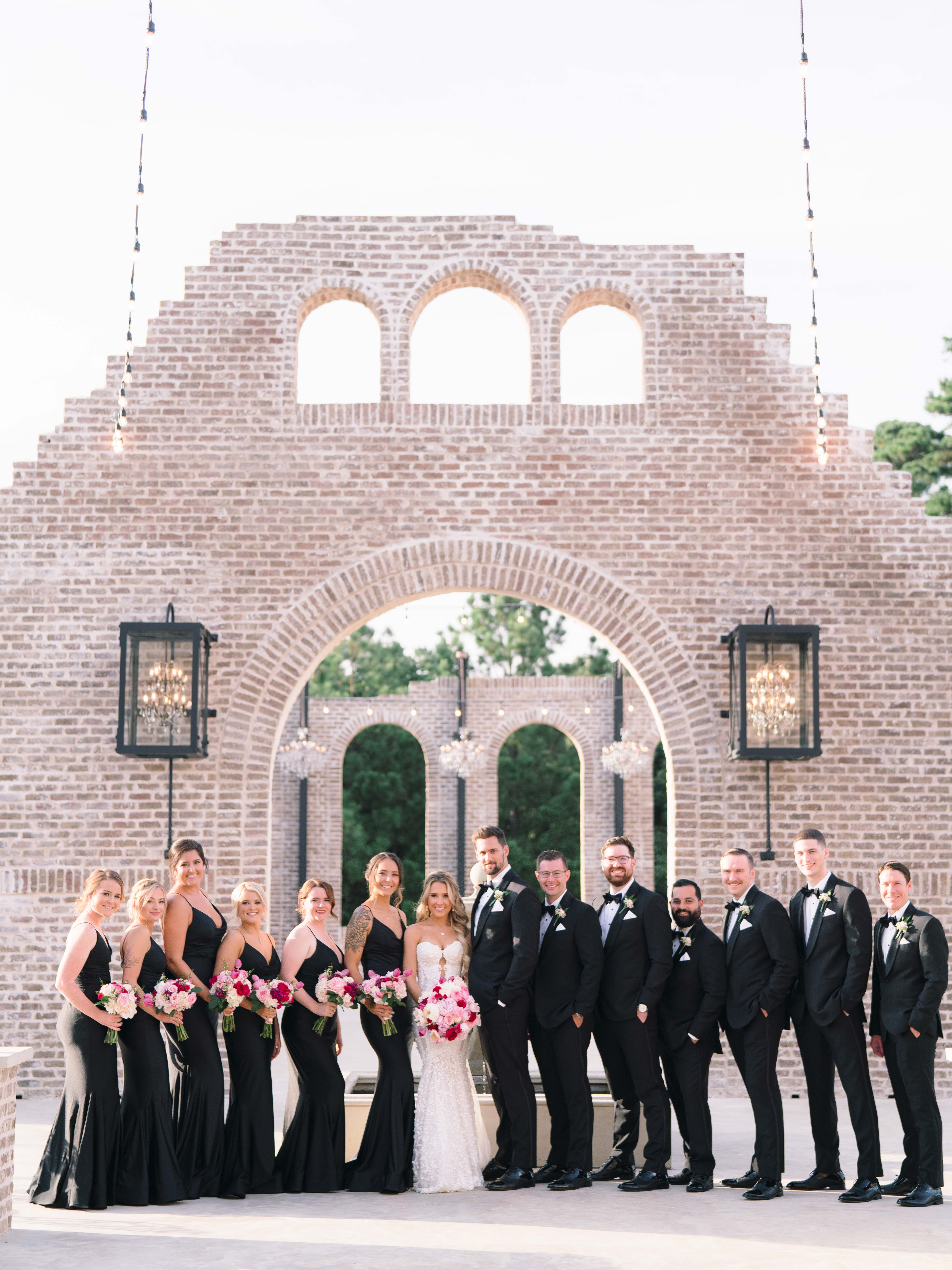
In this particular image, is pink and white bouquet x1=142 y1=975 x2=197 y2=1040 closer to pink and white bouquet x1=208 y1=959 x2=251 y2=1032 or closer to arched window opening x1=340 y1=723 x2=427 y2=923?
pink and white bouquet x1=208 y1=959 x2=251 y2=1032

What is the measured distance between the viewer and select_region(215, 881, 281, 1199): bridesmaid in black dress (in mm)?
6492

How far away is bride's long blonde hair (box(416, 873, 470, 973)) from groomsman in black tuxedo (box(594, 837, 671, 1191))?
0.70m

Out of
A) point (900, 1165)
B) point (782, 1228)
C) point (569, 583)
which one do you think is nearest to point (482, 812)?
point (569, 583)

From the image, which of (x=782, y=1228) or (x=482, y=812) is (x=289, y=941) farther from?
(x=482, y=812)

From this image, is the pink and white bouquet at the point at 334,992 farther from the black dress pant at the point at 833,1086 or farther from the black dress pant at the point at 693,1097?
the black dress pant at the point at 833,1086

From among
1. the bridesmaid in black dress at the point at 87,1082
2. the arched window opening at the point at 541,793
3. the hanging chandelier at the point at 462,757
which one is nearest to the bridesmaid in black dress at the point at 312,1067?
the bridesmaid in black dress at the point at 87,1082

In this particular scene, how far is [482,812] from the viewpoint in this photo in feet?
71.7

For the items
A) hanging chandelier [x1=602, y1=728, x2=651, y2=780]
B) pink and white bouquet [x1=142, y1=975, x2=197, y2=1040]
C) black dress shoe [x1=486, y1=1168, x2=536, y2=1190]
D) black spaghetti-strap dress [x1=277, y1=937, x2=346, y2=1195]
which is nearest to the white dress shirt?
black dress shoe [x1=486, y1=1168, x2=536, y2=1190]

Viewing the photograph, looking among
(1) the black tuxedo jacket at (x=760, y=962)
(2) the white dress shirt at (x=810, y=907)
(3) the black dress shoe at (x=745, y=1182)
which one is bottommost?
(3) the black dress shoe at (x=745, y=1182)

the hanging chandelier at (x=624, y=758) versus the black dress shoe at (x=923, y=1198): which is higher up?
the hanging chandelier at (x=624, y=758)

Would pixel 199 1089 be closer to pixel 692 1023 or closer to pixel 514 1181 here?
pixel 514 1181

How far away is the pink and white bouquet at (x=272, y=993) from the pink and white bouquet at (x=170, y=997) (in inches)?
11.9

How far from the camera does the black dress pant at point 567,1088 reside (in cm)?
666

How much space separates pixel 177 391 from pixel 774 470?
181 inches
